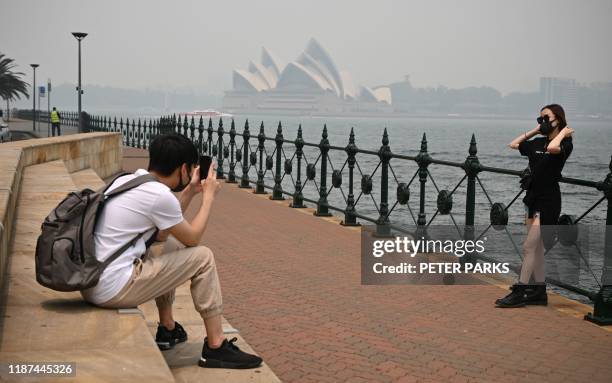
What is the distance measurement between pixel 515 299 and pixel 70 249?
4075 mm

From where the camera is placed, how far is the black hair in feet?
14.1

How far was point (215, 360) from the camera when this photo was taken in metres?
4.50

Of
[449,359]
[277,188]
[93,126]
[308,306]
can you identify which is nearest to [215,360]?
[449,359]

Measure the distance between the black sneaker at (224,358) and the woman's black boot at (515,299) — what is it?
2972 millimetres

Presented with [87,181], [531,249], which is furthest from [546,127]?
[87,181]

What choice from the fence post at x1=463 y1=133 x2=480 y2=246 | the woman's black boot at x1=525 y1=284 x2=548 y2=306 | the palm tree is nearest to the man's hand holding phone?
the woman's black boot at x1=525 y1=284 x2=548 y2=306

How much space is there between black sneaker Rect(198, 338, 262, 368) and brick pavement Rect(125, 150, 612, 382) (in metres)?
0.43

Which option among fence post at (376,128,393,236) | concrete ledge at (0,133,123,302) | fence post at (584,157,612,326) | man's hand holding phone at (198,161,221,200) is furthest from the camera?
fence post at (376,128,393,236)

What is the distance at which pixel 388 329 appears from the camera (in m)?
6.02

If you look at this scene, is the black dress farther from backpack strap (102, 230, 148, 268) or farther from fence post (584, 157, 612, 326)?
backpack strap (102, 230, 148, 268)

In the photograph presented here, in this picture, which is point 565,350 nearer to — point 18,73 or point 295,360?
point 295,360

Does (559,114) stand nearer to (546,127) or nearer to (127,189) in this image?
(546,127)

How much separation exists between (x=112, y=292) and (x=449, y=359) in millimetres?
2313

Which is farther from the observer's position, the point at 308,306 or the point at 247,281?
the point at 247,281
